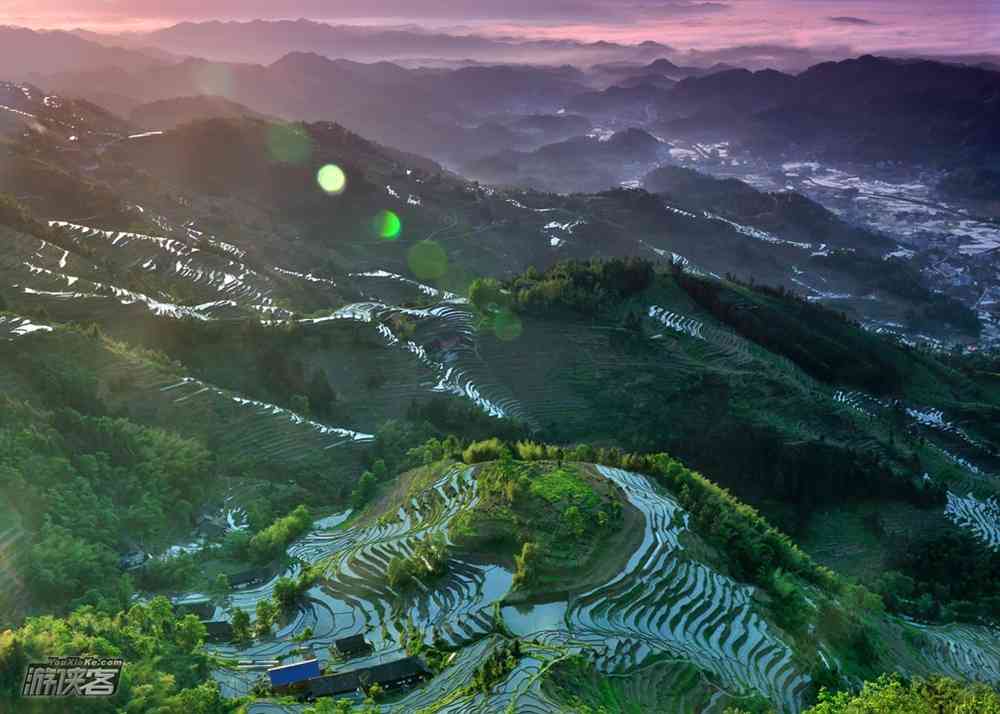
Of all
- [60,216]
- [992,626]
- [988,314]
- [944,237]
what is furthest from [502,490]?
[944,237]

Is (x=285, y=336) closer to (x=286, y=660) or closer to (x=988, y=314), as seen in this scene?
(x=286, y=660)

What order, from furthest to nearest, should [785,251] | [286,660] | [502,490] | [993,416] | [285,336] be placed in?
[785,251] < [993,416] < [285,336] < [502,490] < [286,660]

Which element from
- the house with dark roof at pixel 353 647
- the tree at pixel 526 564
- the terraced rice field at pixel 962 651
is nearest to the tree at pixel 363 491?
the tree at pixel 526 564

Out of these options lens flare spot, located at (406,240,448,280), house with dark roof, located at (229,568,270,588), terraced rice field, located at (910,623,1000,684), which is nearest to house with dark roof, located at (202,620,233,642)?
house with dark roof, located at (229,568,270,588)

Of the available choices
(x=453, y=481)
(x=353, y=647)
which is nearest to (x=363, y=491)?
(x=453, y=481)

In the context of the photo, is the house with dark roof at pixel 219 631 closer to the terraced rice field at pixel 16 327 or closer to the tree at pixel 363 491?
the tree at pixel 363 491

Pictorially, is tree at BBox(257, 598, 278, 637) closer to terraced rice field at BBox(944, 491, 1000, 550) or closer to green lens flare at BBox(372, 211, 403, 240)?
terraced rice field at BBox(944, 491, 1000, 550)
